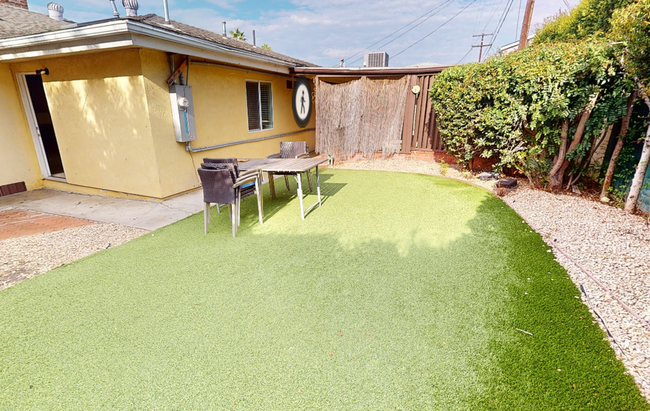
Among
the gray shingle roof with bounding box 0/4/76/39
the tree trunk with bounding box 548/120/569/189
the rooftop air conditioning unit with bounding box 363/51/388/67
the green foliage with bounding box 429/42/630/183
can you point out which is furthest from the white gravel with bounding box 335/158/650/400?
the rooftop air conditioning unit with bounding box 363/51/388/67

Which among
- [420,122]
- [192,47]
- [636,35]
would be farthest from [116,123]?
[636,35]

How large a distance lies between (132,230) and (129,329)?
2.40 meters

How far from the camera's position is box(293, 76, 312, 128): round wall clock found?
9.23 meters

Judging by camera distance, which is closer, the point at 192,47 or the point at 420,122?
the point at 192,47

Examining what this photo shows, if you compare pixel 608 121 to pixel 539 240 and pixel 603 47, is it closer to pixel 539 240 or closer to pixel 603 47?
pixel 603 47

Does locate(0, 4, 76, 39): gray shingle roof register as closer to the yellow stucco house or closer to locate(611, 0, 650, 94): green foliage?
the yellow stucco house

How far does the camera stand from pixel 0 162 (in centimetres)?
593

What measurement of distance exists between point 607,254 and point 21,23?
1127 centimetres

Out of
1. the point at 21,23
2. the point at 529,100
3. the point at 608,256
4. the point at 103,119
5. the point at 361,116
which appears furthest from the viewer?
the point at 361,116

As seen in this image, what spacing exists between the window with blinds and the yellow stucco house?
2.00 feet

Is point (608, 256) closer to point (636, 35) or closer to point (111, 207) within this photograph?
point (636, 35)

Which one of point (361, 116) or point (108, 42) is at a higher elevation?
point (108, 42)

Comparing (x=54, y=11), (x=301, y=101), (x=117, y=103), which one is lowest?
(x=117, y=103)

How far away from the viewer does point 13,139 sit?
6.10m
